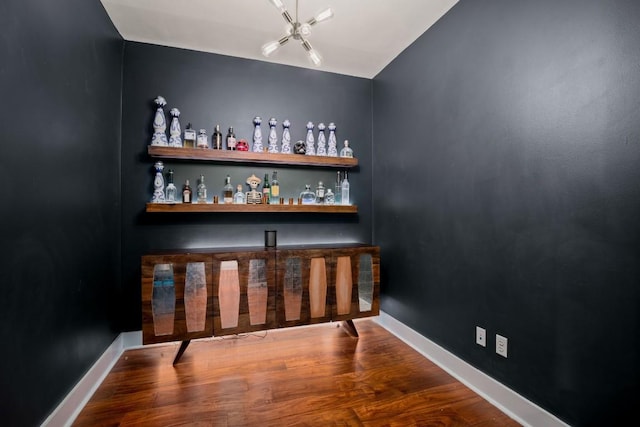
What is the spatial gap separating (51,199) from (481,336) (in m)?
2.51

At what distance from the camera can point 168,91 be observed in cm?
241

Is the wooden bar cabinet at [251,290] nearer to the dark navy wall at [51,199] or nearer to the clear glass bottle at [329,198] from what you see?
the dark navy wall at [51,199]

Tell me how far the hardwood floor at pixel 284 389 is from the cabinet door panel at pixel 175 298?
262mm

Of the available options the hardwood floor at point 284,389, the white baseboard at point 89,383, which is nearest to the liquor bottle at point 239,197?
the hardwood floor at point 284,389

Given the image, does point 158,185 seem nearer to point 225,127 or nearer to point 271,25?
point 225,127

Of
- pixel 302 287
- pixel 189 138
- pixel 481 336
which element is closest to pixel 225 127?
pixel 189 138

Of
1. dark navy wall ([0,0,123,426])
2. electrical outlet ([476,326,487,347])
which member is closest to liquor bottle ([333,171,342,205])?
electrical outlet ([476,326,487,347])

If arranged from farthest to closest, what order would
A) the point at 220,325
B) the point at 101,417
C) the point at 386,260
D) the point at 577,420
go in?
the point at 386,260
the point at 220,325
the point at 101,417
the point at 577,420

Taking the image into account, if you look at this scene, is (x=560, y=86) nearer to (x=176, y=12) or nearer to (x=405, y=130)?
(x=405, y=130)

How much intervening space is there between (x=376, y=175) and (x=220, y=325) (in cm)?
204

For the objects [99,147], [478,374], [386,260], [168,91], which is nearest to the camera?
[478,374]

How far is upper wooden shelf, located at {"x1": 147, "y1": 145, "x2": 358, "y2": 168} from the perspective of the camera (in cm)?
225

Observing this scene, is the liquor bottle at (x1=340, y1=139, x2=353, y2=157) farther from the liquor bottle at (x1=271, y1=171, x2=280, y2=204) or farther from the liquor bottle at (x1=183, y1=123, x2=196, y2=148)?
the liquor bottle at (x1=183, y1=123, x2=196, y2=148)

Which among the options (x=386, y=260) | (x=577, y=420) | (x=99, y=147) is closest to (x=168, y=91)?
(x=99, y=147)
